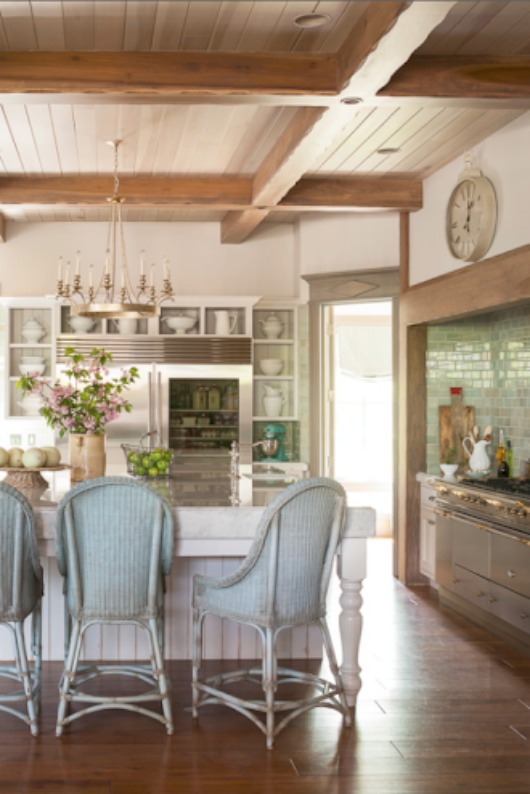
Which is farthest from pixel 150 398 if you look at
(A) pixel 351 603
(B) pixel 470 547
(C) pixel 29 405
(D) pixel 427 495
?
(A) pixel 351 603

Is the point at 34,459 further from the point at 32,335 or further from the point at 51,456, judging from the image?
the point at 32,335

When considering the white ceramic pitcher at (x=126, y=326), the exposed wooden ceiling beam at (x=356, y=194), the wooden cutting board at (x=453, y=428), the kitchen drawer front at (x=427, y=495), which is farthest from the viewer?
the white ceramic pitcher at (x=126, y=326)

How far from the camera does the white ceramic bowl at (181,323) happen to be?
28.6 feet

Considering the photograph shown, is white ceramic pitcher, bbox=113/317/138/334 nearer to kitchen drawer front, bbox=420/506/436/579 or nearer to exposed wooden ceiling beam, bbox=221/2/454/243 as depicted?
exposed wooden ceiling beam, bbox=221/2/454/243

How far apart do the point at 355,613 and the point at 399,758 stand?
2.42 feet

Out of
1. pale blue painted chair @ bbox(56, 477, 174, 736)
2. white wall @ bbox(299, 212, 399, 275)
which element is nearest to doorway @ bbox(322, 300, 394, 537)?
white wall @ bbox(299, 212, 399, 275)

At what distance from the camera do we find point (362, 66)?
4066 mm

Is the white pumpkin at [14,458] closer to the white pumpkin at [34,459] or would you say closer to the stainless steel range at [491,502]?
the white pumpkin at [34,459]

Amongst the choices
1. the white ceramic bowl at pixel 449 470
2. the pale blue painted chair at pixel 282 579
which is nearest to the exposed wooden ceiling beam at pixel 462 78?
the pale blue painted chair at pixel 282 579

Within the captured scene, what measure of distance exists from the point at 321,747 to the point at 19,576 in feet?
4.36

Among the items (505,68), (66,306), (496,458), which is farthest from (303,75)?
(66,306)

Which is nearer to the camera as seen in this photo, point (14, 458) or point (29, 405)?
point (14, 458)

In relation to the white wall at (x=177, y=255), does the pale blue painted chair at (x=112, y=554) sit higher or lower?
lower

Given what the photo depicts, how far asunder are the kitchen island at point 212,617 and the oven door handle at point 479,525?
1117 millimetres
